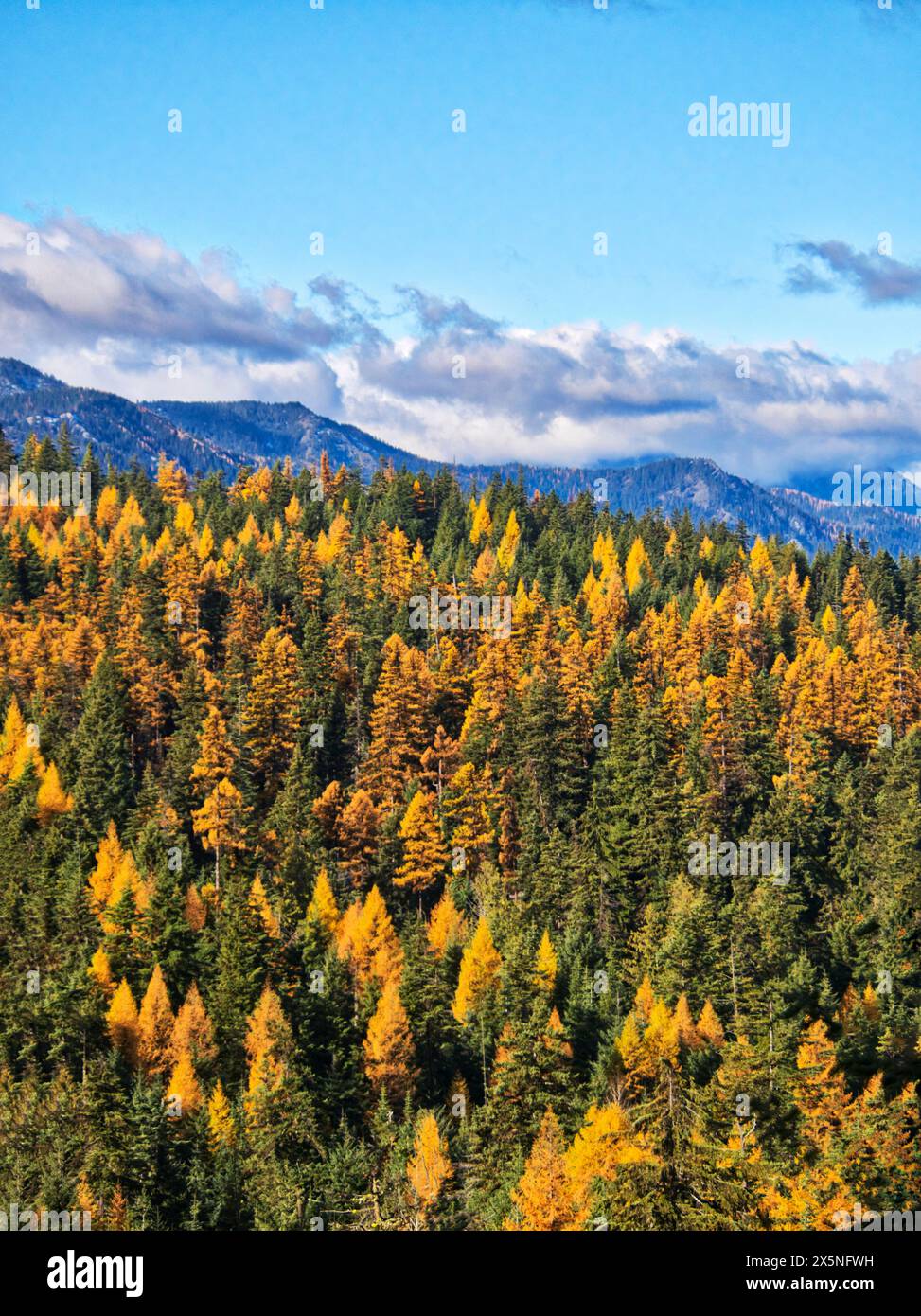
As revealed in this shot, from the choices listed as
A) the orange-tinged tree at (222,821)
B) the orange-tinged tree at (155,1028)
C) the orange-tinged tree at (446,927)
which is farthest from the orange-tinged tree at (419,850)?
the orange-tinged tree at (155,1028)

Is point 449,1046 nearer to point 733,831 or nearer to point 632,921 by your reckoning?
point 632,921

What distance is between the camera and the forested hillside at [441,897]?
5006 centimetres

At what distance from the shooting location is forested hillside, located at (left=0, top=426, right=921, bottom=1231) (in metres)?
50.1

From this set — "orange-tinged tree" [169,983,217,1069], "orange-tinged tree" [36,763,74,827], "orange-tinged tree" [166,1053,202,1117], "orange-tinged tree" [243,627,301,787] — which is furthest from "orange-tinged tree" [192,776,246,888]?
"orange-tinged tree" [166,1053,202,1117]

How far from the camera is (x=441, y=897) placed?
85312 millimetres

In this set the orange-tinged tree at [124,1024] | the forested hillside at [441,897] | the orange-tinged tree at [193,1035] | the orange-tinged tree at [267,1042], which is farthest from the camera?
the orange-tinged tree at [124,1024]

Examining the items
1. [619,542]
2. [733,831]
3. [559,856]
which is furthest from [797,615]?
[559,856]

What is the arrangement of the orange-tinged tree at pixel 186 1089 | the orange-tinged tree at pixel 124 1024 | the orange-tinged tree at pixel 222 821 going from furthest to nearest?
the orange-tinged tree at pixel 222 821 → the orange-tinged tree at pixel 124 1024 → the orange-tinged tree at pixel 186 1089

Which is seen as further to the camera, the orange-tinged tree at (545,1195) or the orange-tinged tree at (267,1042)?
the orange-tinged tree at (267,1042)

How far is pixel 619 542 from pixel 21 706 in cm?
7927

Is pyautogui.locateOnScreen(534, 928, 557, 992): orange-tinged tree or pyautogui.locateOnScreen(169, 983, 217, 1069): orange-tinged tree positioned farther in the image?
pyautogui.locateOnScreen(534, 928, 557, 992): orange-tinged tree

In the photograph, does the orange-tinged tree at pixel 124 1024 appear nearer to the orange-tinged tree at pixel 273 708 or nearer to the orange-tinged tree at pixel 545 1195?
the orange-tinged tree at pixel 545 1195

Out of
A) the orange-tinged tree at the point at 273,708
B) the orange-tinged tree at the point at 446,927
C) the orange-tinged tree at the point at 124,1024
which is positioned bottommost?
the orange-tinged tree at the point at 124,1024

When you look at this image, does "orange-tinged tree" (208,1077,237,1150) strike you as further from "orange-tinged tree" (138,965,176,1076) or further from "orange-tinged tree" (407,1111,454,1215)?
"orange-tinged tree" (407,1111,454,1215)
